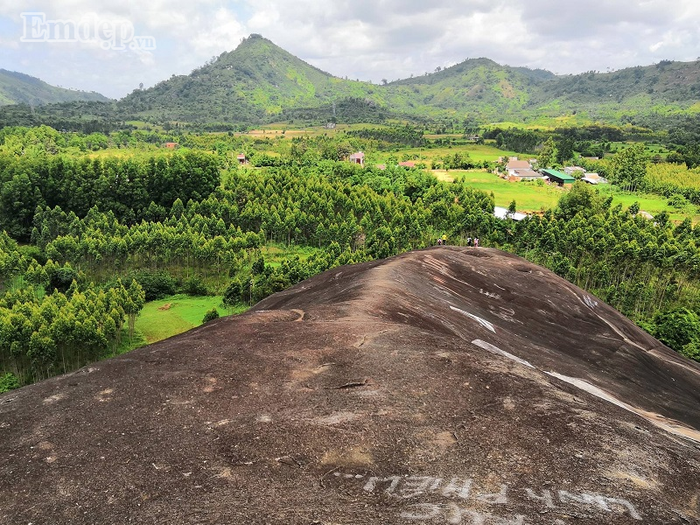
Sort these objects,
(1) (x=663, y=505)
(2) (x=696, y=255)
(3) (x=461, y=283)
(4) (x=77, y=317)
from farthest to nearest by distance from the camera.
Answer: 1. (2) (x=696, y=255)
2. (4) (x=77, y=317)
3. (3) (x=461, y=283)
4. (1) (x=663, y=505)

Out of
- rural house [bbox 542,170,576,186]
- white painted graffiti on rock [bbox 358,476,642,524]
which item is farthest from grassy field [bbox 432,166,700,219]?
white painted graffiti on rock [bbox 358,476,642,524]

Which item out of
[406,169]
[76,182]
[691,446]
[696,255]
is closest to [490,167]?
[406,169]

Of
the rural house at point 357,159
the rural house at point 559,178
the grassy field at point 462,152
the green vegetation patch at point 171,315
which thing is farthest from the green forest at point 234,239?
the grassy field at point 462,152

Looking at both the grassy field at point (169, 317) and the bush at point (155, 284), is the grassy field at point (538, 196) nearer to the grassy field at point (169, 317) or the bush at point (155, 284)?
the grassy field at point (169, 317)

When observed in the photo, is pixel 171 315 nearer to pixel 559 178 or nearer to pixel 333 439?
pixel 333 439

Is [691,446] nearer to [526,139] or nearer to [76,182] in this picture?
[76,182]

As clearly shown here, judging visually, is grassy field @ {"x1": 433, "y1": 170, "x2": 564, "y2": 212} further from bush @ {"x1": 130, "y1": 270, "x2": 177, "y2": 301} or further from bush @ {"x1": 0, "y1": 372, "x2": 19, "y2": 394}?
bush @ {"x1": 0, "y1": 372, "x2": 19, "y2": 394}
